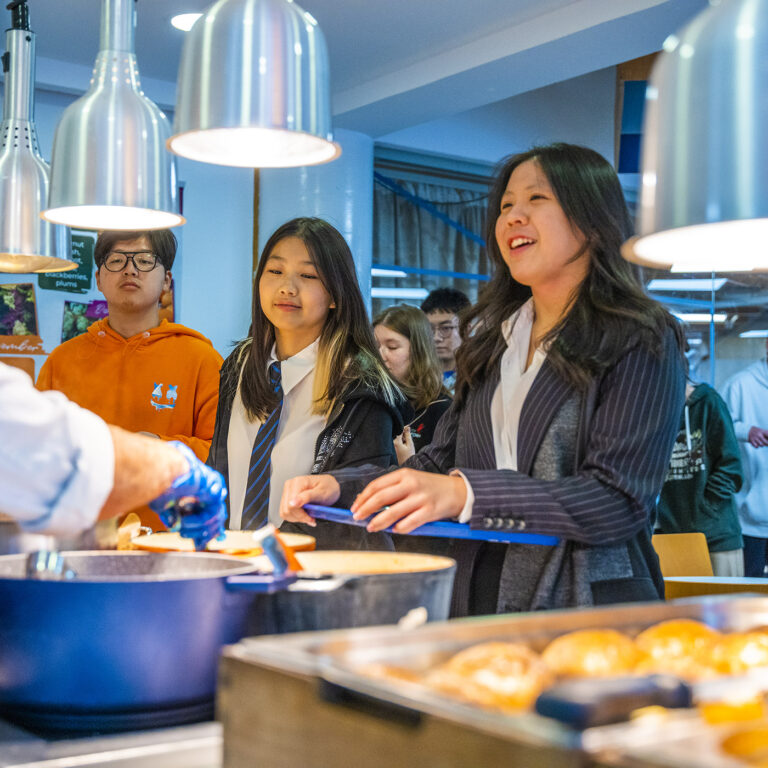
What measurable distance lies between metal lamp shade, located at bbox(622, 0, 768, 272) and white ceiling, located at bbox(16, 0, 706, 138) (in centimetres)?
322

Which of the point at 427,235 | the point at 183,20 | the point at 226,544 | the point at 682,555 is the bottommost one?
the point at 682,555

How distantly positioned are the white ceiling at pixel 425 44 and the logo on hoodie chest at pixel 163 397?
200cm

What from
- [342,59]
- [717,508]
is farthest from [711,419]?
[342,59]

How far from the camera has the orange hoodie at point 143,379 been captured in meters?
2.91

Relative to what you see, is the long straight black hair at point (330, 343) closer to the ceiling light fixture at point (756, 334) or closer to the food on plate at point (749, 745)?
the food on plate at point (749, 745)

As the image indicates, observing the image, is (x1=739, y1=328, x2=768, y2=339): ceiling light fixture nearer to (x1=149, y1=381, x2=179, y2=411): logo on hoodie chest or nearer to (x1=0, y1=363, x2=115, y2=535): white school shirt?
(x1=149, y1=381, x2=179, y2=411): logo on hoodie chest

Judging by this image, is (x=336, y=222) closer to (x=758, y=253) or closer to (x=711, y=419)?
(x=711, y=419)

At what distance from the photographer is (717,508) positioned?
3.82 m

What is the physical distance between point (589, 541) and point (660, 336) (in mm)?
368

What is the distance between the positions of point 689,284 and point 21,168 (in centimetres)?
423

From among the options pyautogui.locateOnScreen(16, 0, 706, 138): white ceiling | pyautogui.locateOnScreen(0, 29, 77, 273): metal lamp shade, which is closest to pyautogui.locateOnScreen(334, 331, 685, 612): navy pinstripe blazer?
pyautogui.locateOnScreen(0, 29, 77, 273): metal lamp shade

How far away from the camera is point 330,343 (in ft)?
7.64

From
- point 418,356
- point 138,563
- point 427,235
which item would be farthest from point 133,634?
point 427,235

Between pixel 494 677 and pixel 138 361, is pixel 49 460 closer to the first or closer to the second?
pixel 494 677
